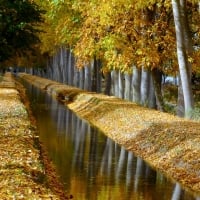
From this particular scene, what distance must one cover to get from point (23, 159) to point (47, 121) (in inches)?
657

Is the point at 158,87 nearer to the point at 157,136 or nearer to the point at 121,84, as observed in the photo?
the point at 121,84

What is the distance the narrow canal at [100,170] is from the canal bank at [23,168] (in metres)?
0.53

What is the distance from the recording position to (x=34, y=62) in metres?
96.1

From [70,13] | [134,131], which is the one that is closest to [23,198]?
[134,131]

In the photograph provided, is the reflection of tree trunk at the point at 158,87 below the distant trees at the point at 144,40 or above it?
below

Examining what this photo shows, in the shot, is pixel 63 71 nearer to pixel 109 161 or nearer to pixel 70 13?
pixel 70 13

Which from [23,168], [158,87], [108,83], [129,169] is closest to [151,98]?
[158,87]

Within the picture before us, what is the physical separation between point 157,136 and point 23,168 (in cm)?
831

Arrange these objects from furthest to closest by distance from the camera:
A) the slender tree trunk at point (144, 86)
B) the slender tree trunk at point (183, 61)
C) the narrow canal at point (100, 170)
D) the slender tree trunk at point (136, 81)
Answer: the slender tree trunk at point (136, 81) → the slender tree trunk at point (144, 86) → the slender tree trunk at point (183, 61) → the narrow canal at point (100, 170)

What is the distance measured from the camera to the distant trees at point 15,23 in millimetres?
36656

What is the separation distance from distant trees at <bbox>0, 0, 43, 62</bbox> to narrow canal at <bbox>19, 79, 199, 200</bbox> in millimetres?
13164

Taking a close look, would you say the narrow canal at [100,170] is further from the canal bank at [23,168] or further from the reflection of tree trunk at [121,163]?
the canal bank at [23,168]

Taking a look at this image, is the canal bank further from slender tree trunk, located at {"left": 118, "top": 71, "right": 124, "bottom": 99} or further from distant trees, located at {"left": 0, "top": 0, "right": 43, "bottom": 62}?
slender tree trunk, located at {"left": 118, "top": 71, "right": 124, "bottom": 99}

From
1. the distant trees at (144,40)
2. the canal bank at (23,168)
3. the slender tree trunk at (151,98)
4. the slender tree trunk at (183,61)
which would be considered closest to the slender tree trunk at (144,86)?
the distant trees at (144,40)
